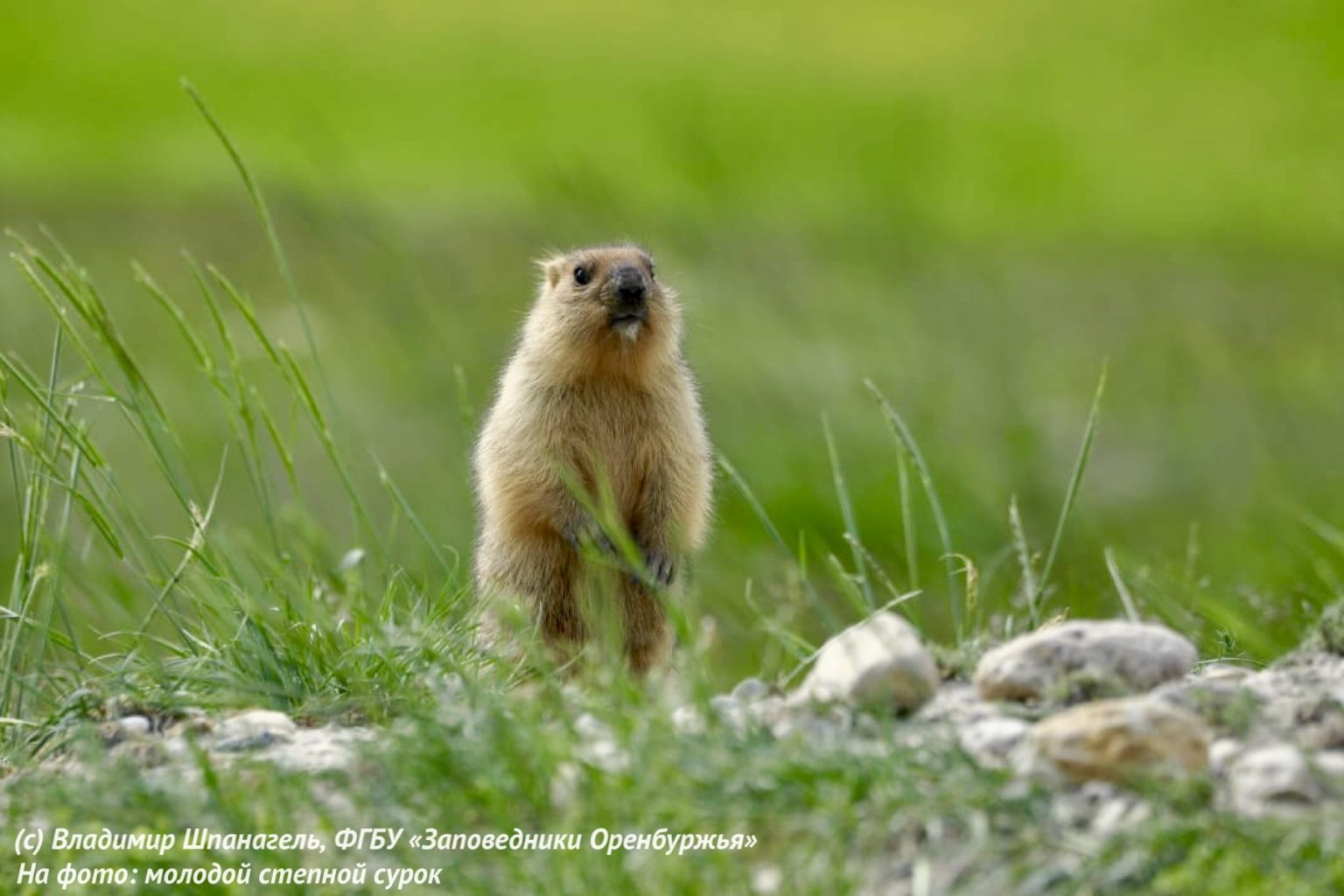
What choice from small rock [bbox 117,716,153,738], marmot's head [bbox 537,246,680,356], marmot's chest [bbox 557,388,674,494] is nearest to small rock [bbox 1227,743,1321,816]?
small rock [bbox 117,716,153,738]

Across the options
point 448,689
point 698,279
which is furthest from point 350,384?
point 448,689

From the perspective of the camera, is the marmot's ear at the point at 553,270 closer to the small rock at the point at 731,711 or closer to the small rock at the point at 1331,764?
the small rock at the point at 731,711

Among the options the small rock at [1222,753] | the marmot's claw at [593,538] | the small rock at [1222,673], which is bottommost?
the marmot's claw at [593,538]

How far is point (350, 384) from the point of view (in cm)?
1186

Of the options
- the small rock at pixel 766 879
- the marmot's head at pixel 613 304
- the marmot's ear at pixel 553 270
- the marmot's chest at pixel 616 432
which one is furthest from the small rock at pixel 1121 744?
the marmot's ear at pixel 553 270

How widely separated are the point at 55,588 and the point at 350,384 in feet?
24.9

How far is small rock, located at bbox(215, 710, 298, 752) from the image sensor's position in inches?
147

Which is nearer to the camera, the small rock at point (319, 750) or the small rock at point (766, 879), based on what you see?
the small rock at point (766, 879)

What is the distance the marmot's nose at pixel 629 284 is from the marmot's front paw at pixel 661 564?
27.0 inches

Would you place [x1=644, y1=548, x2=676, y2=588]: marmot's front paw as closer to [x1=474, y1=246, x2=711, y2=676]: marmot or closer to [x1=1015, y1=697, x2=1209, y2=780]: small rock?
[x1=474, y1=246, x2=711, y2=676]: marmot

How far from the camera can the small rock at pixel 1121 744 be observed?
307 cm

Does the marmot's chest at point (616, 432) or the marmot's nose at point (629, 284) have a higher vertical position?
the marmot's nose at point (629, 284)

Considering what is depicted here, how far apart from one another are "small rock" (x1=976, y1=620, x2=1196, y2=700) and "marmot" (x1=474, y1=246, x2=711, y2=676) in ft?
5.40

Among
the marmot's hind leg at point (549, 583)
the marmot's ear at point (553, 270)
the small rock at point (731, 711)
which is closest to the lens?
the small rock at point (731, 711)
